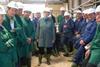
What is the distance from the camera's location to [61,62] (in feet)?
27.2

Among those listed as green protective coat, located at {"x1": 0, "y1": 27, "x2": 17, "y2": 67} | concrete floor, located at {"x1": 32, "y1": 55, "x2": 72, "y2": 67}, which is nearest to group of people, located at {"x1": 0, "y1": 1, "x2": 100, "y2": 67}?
green protective coat, located at {"x1": 0, "y1": 27, "x2": 17, "y2": 67}

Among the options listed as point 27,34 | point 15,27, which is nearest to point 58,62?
point 27,34

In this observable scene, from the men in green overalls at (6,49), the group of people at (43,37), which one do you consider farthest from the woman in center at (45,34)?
the men in green overalls at (6,49)

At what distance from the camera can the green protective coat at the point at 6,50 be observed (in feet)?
12.8

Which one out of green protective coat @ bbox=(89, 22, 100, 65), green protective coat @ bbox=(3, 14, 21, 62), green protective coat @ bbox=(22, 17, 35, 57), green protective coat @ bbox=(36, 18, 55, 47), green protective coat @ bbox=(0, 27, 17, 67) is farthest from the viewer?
green protective coat @ bbox=(36, 18, 55, 47)

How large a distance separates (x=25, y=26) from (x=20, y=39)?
713 mm

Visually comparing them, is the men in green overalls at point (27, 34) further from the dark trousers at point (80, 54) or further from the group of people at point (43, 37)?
the dark trousers at point (80, 54)

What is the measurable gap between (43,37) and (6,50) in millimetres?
3920

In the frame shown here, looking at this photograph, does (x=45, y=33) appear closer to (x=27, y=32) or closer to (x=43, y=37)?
(x=43, y=37)

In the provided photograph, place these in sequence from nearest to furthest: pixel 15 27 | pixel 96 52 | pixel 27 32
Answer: pixel 96 52
pixel 15 27
pixel 27 32

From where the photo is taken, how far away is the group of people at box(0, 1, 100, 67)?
411 cm

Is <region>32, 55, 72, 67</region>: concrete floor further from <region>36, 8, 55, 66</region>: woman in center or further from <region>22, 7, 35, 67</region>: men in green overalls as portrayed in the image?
<region>22, 7, 35, 67</region>: men in green overalls

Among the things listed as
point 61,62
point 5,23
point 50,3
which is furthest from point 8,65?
point 50,3

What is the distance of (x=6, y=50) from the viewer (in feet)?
13.0
